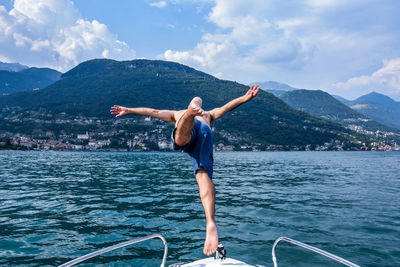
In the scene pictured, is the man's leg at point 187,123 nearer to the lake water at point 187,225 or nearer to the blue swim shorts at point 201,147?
the blue swim shorts at point 201,147

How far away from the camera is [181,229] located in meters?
8.71

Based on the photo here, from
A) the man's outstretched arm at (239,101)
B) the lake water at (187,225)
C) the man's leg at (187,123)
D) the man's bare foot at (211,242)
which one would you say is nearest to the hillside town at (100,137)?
the lake water at (187,225)

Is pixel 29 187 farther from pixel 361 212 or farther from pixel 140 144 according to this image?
pixel 140 144

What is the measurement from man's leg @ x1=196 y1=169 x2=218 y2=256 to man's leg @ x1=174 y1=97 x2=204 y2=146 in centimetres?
61

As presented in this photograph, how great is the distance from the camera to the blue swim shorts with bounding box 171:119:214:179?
12.9 ft

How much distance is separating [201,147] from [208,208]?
0.90 metres

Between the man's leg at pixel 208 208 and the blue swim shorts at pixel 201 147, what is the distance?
0.12 m

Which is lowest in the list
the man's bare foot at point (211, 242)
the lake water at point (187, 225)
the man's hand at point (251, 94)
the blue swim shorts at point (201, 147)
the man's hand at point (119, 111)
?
the lake water at point (187, 225)

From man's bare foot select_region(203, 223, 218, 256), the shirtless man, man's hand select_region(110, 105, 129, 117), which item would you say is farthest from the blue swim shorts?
man's hand select_region(110, 105, 129, 117)

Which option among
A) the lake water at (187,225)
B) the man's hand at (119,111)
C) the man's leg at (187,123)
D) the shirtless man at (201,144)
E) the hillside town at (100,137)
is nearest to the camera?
the man's leg at (187,123)

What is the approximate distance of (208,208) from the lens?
3.60 metres

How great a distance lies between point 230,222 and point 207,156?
649 cm

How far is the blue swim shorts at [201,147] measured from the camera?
154 inches

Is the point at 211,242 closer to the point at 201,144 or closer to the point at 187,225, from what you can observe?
the point at 201,144
